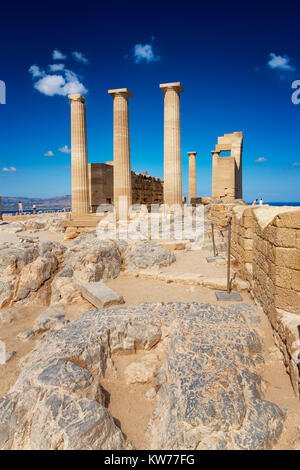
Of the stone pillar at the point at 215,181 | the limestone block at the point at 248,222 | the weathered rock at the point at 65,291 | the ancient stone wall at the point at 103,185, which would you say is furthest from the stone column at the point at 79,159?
the limestone block at the point at 248,222

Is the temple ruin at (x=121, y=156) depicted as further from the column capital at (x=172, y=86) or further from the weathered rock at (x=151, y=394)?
the weathered rock at (x=151, y=394)

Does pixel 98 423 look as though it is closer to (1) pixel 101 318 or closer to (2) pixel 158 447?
(2) pixel 158 447

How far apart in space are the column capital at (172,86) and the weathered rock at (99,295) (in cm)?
1222

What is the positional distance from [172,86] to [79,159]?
6669mm

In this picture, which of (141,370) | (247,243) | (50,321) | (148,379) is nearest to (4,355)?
(50,321)

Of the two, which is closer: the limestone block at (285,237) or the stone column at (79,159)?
the limestone block at (285,237)

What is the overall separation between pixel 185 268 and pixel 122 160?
9450mm

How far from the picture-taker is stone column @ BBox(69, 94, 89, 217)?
638 inches

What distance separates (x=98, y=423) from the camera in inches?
112

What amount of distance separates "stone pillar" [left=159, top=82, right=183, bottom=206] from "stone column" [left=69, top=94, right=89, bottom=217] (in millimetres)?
4884

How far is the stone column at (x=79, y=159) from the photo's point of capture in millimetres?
16203

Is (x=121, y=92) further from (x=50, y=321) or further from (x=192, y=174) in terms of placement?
(x=192, y=174)

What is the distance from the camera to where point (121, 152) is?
16.0 metres
